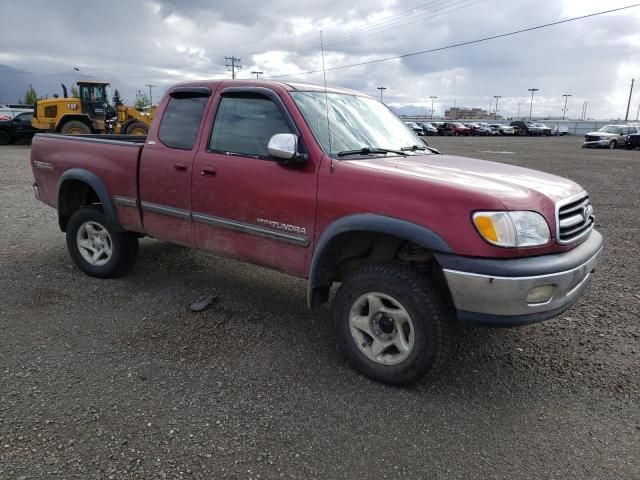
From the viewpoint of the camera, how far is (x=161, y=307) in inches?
176

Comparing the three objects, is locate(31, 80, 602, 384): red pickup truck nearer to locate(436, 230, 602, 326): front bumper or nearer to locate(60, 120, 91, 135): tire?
locate(436, 230, 602, 326): front bumper

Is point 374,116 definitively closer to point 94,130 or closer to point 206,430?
point 206,430

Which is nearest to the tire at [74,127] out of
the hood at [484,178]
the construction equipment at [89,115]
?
the construction equipment at [89,115]

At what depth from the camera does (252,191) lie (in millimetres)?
3707

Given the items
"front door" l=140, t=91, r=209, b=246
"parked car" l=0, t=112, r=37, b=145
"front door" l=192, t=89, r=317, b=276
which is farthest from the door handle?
"parked car" l=0, t=112, r=37, b=145

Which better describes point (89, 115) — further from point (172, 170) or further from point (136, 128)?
point (172, 170)

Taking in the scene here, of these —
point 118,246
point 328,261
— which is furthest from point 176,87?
point 328,261

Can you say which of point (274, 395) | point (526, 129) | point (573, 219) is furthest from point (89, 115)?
point (526, 129)

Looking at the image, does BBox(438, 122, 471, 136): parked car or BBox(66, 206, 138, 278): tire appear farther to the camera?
BBox(438, 122, 471, 136): parked car

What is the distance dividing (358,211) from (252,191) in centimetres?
93

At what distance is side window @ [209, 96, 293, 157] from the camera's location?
378 centimetres

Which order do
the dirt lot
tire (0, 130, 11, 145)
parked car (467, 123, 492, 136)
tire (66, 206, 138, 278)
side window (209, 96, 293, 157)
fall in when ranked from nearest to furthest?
the dirt lot < side window (209, 96, 293, 157) < tire (66, 206, 138, 278) < tire (0, 130, 11, 145) < parked car (467, 123, 492, 136)

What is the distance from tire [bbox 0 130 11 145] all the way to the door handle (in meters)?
22.7

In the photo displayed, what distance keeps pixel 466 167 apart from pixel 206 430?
8.14 ft
